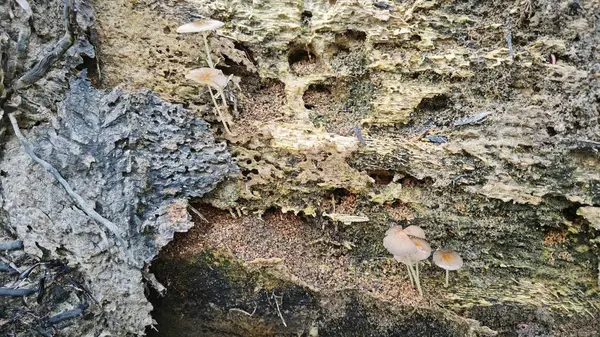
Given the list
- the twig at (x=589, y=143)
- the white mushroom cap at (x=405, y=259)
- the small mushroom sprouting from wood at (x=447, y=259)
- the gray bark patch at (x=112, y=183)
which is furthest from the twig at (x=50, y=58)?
the twig at (x=589, y=143)

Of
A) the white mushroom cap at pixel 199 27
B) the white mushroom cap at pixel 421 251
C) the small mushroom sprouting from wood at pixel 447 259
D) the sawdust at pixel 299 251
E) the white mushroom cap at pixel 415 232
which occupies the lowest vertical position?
the sawdust at pixel 299 251

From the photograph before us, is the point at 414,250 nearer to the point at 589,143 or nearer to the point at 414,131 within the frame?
the point at 414,131

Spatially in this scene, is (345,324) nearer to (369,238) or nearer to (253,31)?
(369,238)

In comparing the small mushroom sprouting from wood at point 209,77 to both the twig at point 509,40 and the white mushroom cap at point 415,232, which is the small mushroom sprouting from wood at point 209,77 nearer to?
the white mushroom cap at point 415,232

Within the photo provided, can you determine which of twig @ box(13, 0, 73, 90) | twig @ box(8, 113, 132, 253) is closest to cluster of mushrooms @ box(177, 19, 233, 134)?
twig @ box(13, 0, 73, 90)

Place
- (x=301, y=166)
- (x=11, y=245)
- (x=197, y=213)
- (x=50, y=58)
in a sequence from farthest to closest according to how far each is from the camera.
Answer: (x=197, y=213) < (x=301, y=166) < (x=50, y=58) < (x=11, y=245)

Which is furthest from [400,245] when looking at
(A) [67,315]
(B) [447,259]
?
(A) [67,315]

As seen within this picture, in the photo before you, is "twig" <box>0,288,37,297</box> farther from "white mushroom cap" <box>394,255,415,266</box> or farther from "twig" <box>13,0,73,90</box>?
"white mushroom cap" <box>394,255,415,266</box>
